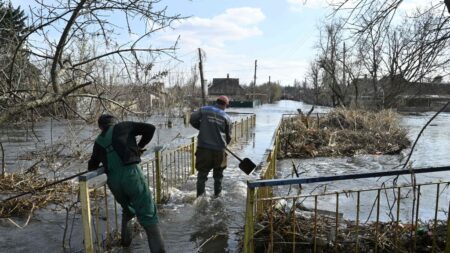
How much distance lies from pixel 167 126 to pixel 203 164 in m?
22.2

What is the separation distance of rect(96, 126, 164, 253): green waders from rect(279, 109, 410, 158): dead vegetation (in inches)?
391

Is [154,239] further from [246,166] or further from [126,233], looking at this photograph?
[246,166]

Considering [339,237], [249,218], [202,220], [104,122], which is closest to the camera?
[249,218]

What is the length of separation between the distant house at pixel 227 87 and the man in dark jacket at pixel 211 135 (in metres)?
82.3

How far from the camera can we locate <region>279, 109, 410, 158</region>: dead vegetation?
48.9 ft

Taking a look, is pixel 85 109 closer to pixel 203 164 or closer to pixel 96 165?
pixel 203 164

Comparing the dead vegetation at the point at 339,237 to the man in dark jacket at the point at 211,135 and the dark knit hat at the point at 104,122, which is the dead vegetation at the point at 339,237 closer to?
the dark knit hat at the point at 104,122

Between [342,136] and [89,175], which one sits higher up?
[89,175]

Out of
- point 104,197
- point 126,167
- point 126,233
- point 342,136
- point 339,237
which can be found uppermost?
point 126,167

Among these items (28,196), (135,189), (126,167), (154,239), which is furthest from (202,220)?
(28,196)

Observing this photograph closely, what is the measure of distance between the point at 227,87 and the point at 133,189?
8713 cm

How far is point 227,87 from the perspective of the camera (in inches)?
3578

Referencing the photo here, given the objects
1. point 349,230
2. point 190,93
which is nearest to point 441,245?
point 349,230

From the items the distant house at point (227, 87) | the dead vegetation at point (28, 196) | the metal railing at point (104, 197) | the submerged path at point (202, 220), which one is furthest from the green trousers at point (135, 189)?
the distant house at point (227, 87)
